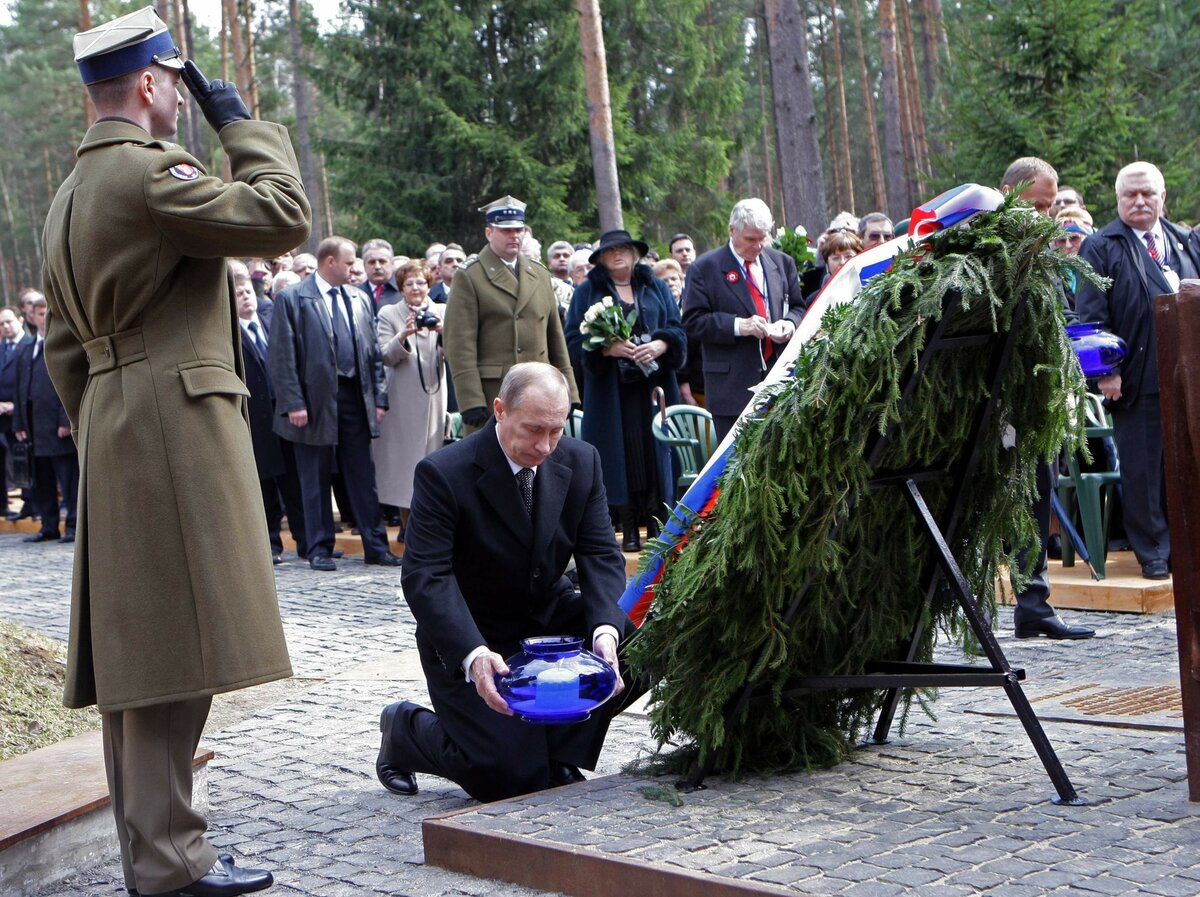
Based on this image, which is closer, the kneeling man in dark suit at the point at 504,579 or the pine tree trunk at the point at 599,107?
the kneeling man in dark suit at the point at 504,579

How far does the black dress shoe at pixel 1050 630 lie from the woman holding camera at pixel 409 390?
518 centimetres

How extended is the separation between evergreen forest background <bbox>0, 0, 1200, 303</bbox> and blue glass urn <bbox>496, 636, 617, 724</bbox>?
12.3 m

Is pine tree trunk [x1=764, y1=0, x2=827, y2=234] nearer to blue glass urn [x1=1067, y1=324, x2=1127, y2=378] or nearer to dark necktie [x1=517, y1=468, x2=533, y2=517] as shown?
blue glass urn [x1=1067, y1=324, x2=1127, y2=378]

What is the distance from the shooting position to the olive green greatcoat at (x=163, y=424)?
12.8ft

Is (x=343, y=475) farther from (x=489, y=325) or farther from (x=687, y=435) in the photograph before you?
(x=687, y=435)

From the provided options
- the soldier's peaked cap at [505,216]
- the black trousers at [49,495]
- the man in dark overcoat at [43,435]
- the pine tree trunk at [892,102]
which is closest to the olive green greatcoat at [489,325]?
the soldier's peaked cap at [505,216]

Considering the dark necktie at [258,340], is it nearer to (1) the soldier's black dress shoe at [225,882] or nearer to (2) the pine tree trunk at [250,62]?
(1) the soldier's black dress shoe at [225,882]

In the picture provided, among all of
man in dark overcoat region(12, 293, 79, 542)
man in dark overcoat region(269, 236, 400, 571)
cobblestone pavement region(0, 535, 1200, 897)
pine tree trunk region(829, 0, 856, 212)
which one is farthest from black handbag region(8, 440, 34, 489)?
pine tree trunk region(829, 0, 856, 212)

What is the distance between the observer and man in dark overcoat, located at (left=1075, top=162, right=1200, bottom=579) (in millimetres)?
8133

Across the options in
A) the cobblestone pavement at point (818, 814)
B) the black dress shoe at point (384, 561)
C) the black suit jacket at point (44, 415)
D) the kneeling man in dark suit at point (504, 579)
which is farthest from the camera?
the black suit jacket at point (44, 415)

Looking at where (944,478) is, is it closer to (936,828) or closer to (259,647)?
(936,828)

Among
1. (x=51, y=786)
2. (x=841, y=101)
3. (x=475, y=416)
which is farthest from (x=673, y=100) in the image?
(x=51, y=786)

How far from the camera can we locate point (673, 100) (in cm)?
2923

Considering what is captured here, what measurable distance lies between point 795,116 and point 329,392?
30.0 ft
